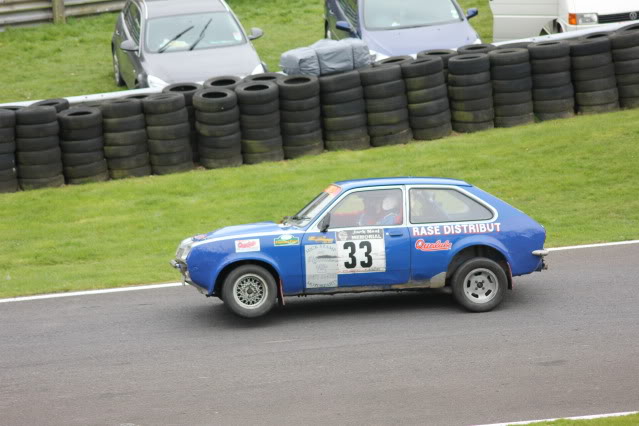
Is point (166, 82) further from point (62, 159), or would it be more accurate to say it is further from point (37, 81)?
point (37, 81)

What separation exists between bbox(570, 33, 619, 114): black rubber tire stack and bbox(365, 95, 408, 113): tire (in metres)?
2.89

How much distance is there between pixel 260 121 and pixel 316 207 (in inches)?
216

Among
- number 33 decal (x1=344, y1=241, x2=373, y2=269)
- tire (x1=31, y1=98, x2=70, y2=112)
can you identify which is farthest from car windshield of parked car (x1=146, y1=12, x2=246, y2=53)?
number 33 decal (x1=344, y1=241, x2=373, y2=269)

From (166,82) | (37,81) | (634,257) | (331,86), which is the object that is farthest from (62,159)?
(634,257)

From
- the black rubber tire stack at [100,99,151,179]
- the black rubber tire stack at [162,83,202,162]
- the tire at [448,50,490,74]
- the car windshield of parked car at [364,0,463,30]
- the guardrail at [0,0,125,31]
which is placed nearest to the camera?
the black rubber tire stack at [100,99,151,179]

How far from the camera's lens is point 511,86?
1577cm

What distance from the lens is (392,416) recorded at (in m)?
7.14

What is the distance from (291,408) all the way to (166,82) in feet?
31.9

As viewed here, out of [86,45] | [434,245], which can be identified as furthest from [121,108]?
[86,45]

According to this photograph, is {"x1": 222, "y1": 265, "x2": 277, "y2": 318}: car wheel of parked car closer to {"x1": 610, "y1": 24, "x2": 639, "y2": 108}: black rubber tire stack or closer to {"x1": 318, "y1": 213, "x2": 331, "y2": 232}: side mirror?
{"x1": 318, "y1": 213, "x2": 331, "y2": 232}: side mirror

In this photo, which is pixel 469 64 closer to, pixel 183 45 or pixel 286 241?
pixel 183 45

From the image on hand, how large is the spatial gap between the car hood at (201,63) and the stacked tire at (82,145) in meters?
2.02

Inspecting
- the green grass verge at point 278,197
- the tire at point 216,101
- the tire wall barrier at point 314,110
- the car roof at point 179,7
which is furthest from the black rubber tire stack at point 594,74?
the car roof at point 179,7

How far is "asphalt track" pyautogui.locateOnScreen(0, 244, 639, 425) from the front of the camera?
7.36 m
